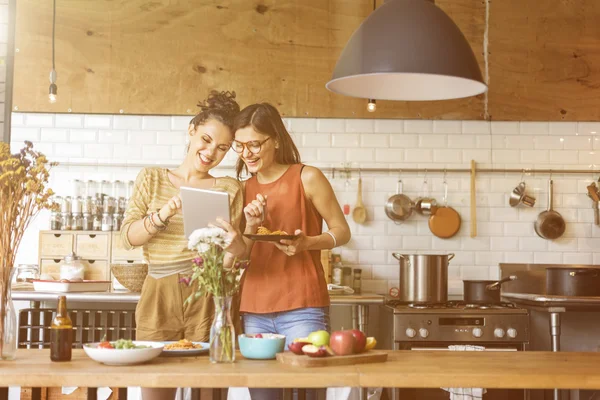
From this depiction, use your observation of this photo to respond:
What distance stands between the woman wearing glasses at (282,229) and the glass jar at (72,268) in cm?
234

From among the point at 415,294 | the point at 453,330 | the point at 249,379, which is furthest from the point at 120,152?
the point at 249,379

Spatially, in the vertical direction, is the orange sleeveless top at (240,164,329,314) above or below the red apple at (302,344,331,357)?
above

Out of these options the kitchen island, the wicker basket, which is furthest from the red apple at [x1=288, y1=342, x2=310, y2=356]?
the wicker basket

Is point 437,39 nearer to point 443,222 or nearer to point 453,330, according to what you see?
point 453,330

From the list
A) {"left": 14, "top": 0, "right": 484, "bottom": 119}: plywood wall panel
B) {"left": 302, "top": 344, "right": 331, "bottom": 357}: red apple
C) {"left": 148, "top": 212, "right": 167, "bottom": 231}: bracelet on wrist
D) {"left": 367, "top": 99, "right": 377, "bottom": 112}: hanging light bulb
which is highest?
{"left": 14, "top": 0, "right": 484, "bottom": 119}: plywood wall panel

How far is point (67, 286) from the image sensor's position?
4676mm

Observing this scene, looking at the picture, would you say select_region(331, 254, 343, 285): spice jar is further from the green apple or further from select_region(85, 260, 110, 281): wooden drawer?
Result: the green apple

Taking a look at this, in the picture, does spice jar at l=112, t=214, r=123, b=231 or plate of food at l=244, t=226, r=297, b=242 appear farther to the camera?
spice jar at l=112, t=214, r=123, b=231

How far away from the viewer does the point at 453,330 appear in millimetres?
4680

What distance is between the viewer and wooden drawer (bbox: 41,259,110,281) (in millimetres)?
5277

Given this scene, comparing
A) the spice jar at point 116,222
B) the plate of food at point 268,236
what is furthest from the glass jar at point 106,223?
the plate of food at point 268,236

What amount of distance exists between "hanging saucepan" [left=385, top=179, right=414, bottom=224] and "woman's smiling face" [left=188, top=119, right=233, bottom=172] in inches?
109

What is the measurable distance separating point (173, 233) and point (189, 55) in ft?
10.1

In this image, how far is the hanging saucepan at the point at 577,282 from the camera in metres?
5.01
